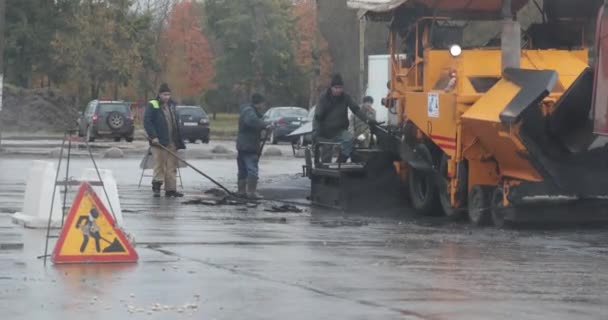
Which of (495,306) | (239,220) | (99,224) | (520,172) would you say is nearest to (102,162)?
(239,220)

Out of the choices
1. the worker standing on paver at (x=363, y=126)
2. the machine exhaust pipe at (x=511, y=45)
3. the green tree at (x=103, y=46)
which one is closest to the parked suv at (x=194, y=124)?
the green tree at (x=103, y=46)

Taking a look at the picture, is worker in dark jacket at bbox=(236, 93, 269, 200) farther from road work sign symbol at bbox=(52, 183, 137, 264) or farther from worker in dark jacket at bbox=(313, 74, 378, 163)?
road work sign symbol at bbox=(52, 183, 137, 264)

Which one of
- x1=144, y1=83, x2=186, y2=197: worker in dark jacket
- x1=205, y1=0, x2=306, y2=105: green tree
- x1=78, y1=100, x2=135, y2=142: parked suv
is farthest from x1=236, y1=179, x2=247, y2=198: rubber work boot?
x1=205, y1=0, x2=306, y2=105: green tree

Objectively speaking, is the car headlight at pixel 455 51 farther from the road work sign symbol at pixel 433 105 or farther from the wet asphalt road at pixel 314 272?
the wet asphalt road at pixel 314 272

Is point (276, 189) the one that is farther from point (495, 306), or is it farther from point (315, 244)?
point (495, 306)

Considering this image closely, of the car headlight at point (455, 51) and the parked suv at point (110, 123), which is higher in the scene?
the car headlight at point (455, 51)

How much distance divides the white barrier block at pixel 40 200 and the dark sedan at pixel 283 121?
105 ft

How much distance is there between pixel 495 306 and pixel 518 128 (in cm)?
597

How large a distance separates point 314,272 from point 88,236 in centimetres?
199

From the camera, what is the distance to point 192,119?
49.7 metres

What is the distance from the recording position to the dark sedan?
159 ft

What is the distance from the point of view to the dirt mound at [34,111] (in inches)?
2229

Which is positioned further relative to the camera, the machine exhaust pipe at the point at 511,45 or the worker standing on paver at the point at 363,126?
the worker standing on paver at the point at 363,126

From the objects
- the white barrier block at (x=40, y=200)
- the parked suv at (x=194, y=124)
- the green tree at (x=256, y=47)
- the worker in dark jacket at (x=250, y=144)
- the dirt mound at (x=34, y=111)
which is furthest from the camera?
the green tree at (x=256, y=47)
